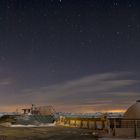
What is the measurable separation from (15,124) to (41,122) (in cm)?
707

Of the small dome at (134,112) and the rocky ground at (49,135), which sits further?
the small dome at (134,112)

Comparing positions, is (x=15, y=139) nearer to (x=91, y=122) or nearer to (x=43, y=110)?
(x=91, y=122)

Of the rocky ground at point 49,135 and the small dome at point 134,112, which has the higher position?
the small dome at point 134,112

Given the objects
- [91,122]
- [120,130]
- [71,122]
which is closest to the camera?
[120,130]

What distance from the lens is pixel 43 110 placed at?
93.3 metres

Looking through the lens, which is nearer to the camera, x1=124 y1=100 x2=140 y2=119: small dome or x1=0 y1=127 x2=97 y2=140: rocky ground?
x1=0 y1=127 x2=97 y2=140: rocky ground

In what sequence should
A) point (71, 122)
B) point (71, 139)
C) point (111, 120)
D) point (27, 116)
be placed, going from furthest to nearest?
point (27, 116)
point (71, 122)
point (111, 120)
point (71, 139)

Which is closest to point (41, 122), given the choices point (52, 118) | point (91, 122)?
point (52, 118)

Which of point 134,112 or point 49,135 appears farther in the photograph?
point 134,112

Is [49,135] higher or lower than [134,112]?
lower

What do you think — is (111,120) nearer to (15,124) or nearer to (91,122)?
(91,122)

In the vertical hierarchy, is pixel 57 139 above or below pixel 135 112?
below

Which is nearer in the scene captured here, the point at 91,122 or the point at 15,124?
the point at 91,122

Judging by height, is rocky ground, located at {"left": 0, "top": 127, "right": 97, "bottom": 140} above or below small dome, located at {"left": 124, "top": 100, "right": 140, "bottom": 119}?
below
